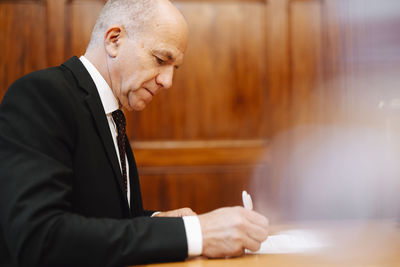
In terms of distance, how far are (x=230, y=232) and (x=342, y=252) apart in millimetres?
302

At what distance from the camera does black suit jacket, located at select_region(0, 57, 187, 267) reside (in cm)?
78

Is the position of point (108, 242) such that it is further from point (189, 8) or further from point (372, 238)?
point (189, 8)

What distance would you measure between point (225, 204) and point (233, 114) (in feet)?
1.89

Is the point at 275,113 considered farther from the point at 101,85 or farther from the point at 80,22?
the point at 101,85

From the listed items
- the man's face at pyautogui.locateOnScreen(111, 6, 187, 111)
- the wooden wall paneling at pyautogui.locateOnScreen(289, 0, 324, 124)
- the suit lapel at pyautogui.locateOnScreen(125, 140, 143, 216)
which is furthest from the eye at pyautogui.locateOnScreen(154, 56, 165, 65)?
the wooden wall paneling at pyautogui.locateOnScreen(289, 0, 324, 124)

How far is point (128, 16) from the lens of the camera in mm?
1192

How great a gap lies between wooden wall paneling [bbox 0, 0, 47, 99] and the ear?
1.39m

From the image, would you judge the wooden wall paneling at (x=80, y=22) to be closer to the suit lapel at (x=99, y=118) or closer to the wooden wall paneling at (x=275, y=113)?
the wooden wall paneling at (x=275, y=113)

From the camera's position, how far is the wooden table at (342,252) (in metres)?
0.85

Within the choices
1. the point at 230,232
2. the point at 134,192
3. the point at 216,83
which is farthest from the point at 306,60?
the point at 230,232

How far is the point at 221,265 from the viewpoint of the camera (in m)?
0.83

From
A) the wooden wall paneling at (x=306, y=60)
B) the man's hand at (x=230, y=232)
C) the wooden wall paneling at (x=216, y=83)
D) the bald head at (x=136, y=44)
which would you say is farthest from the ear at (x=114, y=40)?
the wooden wall paneling at (x=306, y=60)

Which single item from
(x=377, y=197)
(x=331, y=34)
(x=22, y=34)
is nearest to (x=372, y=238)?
(x=377, y=197)

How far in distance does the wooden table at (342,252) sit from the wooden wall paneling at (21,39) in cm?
189
